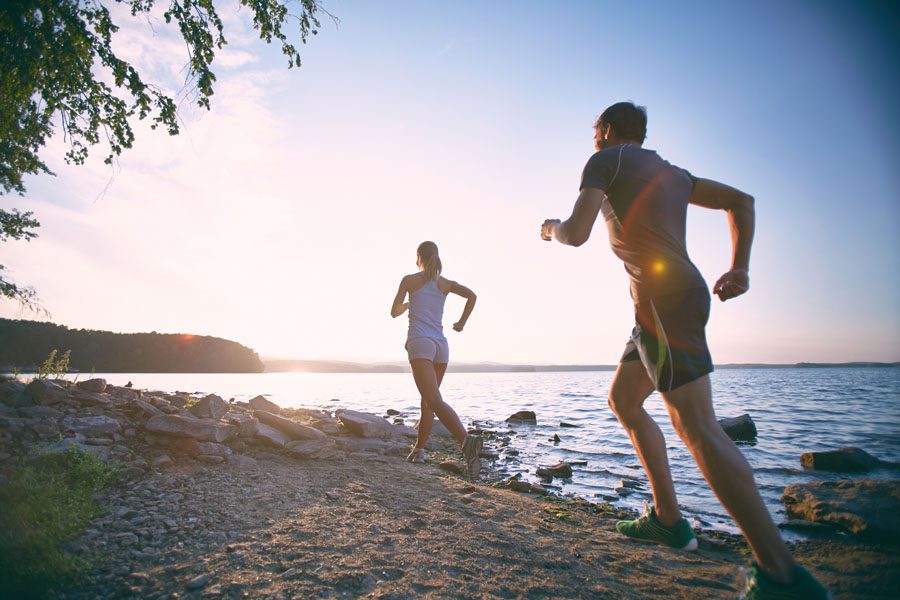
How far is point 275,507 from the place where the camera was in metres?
3.18

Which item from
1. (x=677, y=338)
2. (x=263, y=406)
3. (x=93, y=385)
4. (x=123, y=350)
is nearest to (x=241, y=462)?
(x=93, y=385)

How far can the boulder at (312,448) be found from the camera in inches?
201

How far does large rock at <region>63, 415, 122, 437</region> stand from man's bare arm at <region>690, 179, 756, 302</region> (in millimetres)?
5909

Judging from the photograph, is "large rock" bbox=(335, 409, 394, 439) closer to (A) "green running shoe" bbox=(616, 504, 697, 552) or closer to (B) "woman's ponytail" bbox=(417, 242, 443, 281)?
(B) "woman's ponytail" bbox=(417, 242, 443, 281)

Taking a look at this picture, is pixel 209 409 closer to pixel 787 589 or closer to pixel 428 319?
pixel 428 319

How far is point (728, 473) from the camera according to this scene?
6.32 ft

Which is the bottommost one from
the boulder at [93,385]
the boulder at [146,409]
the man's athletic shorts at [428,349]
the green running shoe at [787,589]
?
the green running shoe at [787,589]

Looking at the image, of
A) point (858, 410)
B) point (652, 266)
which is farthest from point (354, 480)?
point (858, 410)

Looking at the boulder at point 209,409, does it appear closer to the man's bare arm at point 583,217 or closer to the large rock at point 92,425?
the large rock at point 92,425

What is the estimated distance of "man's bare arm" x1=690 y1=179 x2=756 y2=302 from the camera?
7.41 ft

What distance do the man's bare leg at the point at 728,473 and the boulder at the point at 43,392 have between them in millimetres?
6960

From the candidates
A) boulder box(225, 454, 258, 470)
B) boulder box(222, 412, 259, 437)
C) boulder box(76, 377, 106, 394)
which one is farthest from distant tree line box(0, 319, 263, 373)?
boulder box(225, 454, 258, 470)

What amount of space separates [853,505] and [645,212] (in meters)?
4.07

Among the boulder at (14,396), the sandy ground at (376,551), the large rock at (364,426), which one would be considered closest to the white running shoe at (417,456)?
the large rock at (364,426)
